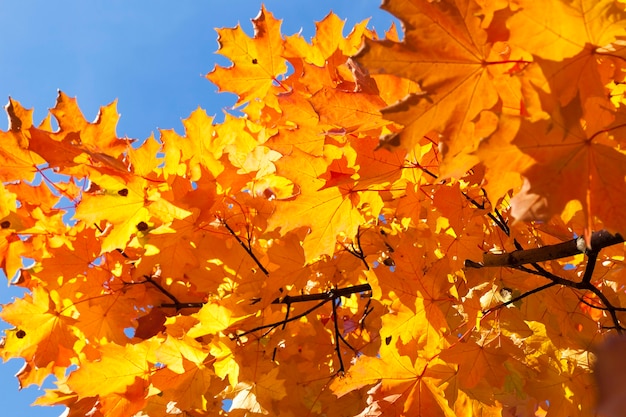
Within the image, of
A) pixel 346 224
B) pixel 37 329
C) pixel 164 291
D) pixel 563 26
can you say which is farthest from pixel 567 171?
pixel 37 329

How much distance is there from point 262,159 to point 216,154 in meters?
0.26

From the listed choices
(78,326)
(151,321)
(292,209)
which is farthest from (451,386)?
(78,326)

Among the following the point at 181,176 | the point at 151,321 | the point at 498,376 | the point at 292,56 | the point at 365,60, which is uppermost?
the point at 292,56

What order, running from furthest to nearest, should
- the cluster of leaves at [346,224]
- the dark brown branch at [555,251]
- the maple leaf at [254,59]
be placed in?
the maple leaf at [254,59] → the dark brown branch at [555,251] → the cluster of leaves at [346,224]

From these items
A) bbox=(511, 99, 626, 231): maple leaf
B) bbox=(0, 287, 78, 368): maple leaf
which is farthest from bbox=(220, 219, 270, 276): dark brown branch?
bbox=(511, 99, 626, 231): maple leaf

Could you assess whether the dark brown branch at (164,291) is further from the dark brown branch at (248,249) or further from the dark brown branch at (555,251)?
the dark brown branch at (555,251)

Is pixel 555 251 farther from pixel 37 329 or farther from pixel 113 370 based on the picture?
pixel 37 329

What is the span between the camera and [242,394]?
8.18 feet

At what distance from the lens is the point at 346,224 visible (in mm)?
1804

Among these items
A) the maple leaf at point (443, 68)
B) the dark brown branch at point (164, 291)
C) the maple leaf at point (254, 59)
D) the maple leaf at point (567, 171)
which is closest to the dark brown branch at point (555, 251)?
the maple leaf at point (567, 171)

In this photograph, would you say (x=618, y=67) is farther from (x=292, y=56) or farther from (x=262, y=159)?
(x=292, y=56)

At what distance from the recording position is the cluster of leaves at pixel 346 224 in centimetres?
111

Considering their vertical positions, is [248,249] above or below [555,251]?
above

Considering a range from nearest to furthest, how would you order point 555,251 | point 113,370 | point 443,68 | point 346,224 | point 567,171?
point 567,171 < point 443,68 < point 555,251 < point 346,224 < point 113,370
